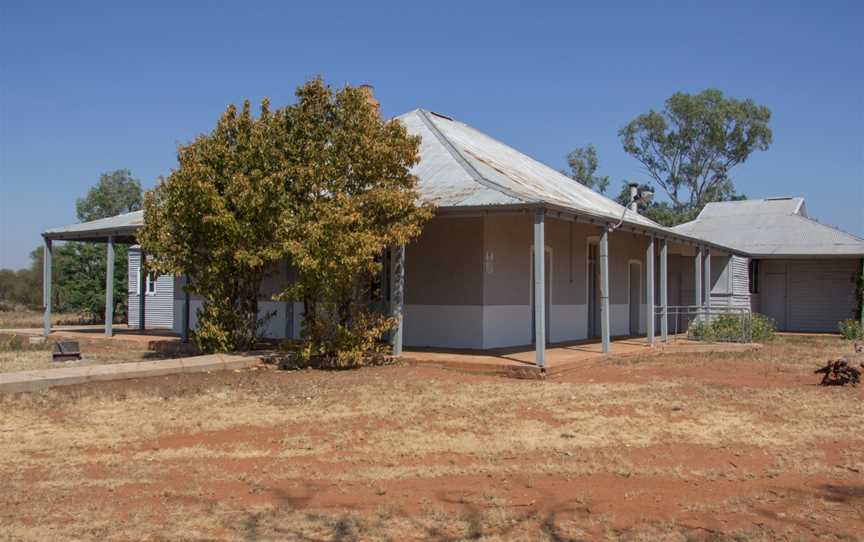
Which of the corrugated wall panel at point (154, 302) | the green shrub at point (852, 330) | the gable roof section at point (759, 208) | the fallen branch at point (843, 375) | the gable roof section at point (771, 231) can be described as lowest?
the fallen branch at point (843, 375)

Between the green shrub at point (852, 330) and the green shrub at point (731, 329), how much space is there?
3.84 m

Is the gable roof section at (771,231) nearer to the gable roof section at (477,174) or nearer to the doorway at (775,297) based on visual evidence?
the doorway at (775,297)

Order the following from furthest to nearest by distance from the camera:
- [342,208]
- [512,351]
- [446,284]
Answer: [446,284] → [512,351] → [342,208]

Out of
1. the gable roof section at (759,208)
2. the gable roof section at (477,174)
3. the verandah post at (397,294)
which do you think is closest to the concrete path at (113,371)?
the verandah post at (397,294)

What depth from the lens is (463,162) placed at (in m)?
16.3

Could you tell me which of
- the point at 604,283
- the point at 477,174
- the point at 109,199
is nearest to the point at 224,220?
the point at 477,174

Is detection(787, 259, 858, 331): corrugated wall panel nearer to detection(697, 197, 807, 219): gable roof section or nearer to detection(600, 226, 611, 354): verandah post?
detection(697, 197, 807, 219): gable roof section

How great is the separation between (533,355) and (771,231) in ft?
61.4

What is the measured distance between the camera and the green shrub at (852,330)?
2364 cm

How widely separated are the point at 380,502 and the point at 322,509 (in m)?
0.45

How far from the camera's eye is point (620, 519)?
549 cm

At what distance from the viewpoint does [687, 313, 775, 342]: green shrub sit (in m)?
20.0

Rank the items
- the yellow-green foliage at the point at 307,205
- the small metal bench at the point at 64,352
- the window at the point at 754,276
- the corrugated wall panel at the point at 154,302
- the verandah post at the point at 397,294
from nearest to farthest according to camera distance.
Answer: the yellow-green foliage at the point at 307,205
the verandah post at the point at 397,294
the small metal bench at the point at 64,352
the corrugated wall panel at the point at 154,302
the window at the point at 754,276

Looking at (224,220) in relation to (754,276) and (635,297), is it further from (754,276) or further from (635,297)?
(754,276)
